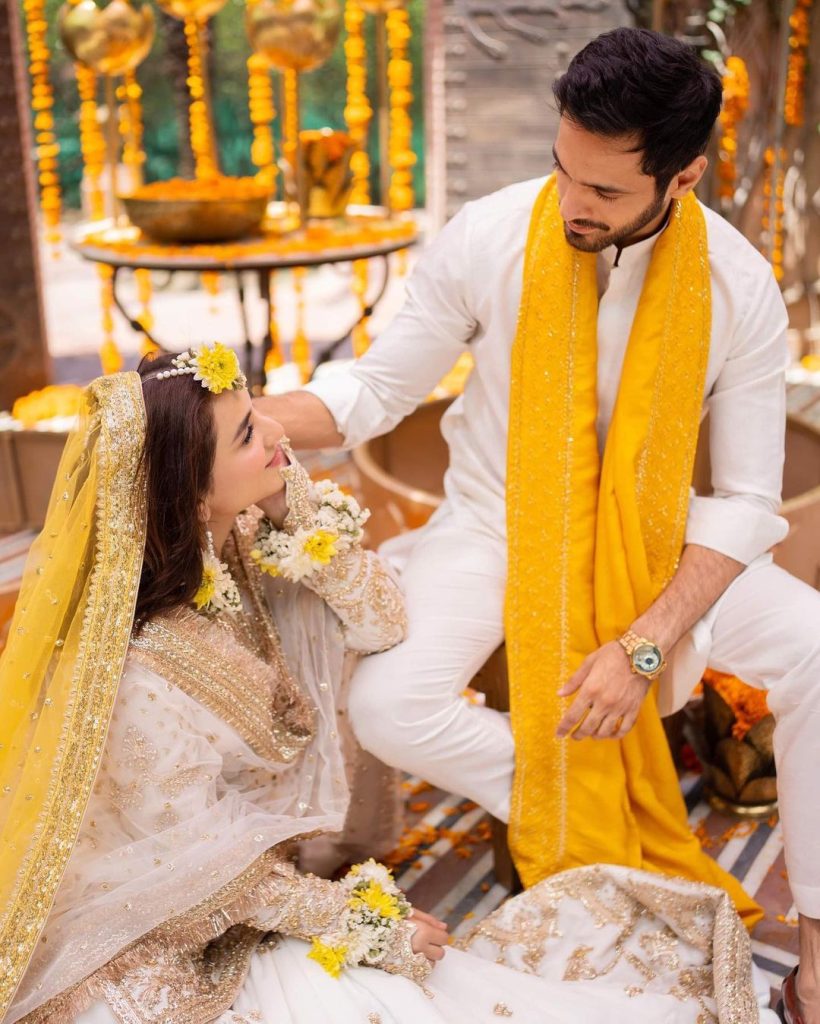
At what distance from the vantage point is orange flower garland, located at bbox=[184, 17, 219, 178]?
5.25m

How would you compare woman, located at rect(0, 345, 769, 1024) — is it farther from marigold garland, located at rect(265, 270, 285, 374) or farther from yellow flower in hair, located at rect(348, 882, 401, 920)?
marigold garland, located at rect(265, 270, 285, 374)

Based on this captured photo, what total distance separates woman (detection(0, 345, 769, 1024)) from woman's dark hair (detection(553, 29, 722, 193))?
2.08 ft

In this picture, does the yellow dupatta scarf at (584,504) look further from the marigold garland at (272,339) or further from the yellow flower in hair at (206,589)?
the marigold garland at (272,339)

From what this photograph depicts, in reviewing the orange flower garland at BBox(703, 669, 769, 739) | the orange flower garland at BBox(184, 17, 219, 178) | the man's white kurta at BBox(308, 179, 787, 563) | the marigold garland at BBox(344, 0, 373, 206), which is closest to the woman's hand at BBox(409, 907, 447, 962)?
the man's white kurta at BBox(308, 179, 787, 563)

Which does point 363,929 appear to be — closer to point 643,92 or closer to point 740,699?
point 740,699

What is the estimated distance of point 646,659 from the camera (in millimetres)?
1771

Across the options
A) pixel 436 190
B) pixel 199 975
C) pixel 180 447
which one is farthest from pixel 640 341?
pixel 436 190

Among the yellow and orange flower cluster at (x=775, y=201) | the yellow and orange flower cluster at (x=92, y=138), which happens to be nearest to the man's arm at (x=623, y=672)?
the yellow and orange flower cluster at (x=775, y=201)

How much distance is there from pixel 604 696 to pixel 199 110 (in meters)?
4.53

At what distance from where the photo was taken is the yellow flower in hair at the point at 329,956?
1517mm

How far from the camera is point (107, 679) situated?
4.75 ft

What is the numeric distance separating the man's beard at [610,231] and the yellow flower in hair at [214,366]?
62 centimetres

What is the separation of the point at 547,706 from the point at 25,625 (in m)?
0.89

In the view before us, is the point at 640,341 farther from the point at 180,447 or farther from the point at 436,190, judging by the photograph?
the point at 436,190
